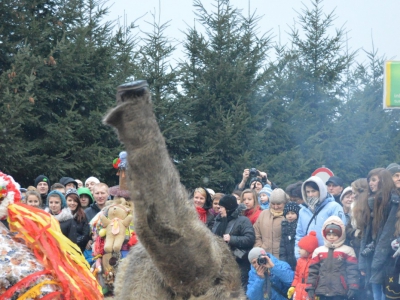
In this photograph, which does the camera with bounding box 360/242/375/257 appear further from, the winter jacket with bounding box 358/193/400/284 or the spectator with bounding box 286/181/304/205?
the spectator with bounding box 286/181/304/205

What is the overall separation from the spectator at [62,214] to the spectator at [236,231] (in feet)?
6.11

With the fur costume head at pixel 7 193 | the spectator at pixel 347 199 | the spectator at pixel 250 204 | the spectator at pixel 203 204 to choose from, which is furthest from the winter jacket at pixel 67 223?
the fur costume head at pixel 7 193

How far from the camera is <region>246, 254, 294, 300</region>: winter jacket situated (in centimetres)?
785

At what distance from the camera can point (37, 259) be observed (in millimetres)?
3760

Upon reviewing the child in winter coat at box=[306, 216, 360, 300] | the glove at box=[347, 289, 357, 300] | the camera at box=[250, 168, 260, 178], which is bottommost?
the glove at box=[347, 289, 357, 300]

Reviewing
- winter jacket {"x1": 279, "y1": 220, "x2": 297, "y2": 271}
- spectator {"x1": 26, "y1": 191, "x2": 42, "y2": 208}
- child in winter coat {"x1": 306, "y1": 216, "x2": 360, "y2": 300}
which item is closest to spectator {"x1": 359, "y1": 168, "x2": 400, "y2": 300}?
child in winter coat {"x1": 306, "y1": 216, "x2": 360, "y2": 300}

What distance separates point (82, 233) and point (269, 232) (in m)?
2.47

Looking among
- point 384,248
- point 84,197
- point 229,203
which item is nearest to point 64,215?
point 84,197

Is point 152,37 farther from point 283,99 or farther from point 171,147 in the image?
point 283,99

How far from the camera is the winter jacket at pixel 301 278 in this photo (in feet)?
24.5

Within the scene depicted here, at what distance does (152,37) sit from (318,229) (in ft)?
35.1

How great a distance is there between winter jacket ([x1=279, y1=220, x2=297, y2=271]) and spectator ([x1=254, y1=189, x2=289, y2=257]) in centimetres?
17

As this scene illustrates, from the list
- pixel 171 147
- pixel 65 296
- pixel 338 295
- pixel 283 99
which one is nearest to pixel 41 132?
pixel 171 147

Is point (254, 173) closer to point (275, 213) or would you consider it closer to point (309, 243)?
point (275, 213)
